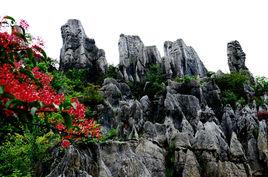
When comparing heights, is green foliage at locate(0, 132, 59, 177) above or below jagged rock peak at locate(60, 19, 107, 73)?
below

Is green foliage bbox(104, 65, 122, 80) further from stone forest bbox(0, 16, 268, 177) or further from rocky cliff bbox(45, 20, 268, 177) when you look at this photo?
rocky cliff bbox(45, 20, 268, 177)

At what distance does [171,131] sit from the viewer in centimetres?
2570

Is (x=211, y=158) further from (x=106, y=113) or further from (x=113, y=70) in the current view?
(x=113, y=70)

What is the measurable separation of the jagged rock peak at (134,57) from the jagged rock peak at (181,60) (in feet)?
5.63

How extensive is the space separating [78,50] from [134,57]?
7.04m

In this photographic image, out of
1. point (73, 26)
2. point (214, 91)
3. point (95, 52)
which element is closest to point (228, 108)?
point (214, 91)

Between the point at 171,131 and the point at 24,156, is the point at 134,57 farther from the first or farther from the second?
the point at 24,156

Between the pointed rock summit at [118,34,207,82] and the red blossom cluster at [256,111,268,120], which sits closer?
the red blossom cluster at [256,111,268,120]

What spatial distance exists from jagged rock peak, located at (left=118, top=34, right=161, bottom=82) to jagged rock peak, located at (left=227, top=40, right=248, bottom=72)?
902 cm

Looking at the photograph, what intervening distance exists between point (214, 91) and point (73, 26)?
21877mm

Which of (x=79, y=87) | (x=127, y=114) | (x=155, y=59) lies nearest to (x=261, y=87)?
(x=155, y=59)

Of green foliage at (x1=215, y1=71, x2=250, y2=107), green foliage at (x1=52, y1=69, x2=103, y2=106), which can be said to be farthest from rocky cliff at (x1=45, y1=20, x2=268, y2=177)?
green foliage at (x1=52, y1=69, x2=103, y2=106)

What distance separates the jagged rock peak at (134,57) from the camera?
45.5m

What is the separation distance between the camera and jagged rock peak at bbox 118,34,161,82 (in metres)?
45.5
